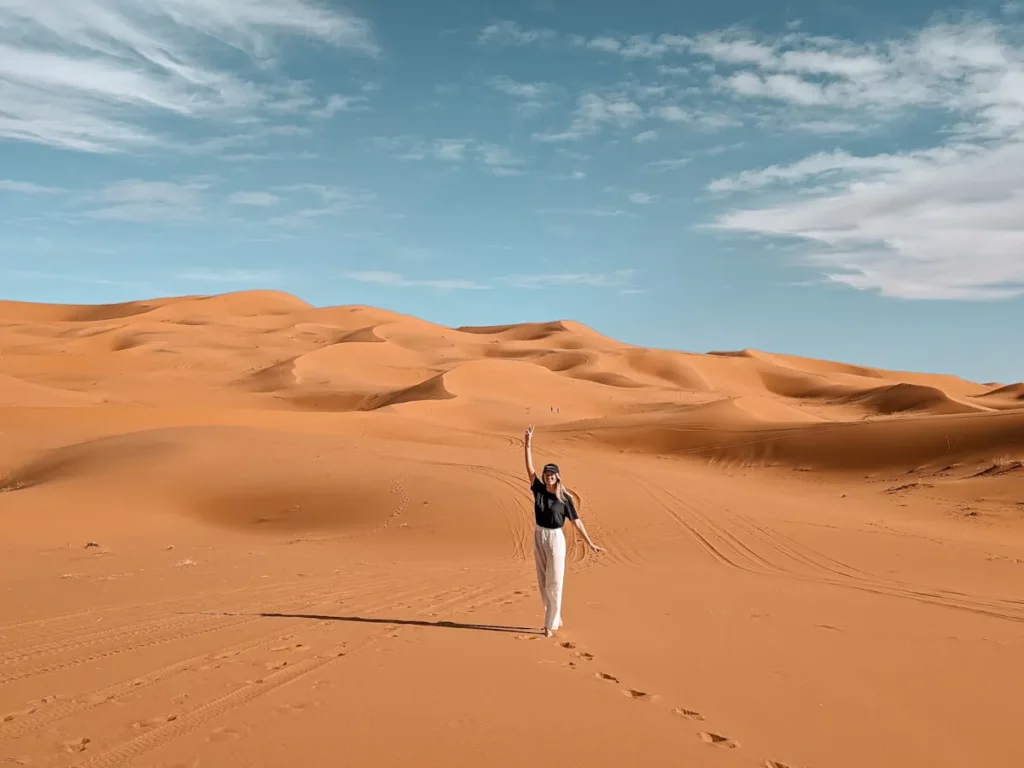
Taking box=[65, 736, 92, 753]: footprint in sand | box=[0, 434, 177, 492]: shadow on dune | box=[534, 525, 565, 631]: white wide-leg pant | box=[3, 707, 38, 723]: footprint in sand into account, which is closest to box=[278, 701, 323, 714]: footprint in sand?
box=[65, 736, 92, 753]: footprint in sand

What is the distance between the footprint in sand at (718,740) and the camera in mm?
4220

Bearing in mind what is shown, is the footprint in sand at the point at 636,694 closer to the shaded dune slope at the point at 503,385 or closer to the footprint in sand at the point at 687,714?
the footprint in sand at the point at 687,714

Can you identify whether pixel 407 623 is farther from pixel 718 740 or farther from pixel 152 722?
pixel 718 740

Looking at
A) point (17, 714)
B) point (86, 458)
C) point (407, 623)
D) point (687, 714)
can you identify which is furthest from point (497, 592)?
point (86, 458)

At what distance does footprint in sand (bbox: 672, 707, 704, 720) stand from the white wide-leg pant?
2.04 metres

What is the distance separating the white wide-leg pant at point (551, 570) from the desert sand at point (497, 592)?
24cm

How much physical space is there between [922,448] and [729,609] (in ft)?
57.5

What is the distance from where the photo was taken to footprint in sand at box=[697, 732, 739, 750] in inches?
166

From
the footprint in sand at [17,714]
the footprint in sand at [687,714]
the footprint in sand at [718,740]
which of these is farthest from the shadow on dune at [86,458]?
the footprint in sand at [718,740]

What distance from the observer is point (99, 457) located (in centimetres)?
1945

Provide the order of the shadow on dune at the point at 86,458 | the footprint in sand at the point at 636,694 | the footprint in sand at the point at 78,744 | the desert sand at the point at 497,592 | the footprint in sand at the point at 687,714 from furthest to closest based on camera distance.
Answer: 1. the shadow on dune at the point at 86,458
2. the footprint in sand at the point at 636,694
3. the footprint in sand at the point at 687,714
4. the desert sand at the point at 497,592
5. the footprint in sand at the point at 78,744

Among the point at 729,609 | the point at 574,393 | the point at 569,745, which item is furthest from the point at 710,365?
the point at 569,745

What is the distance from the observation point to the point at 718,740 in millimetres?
4297

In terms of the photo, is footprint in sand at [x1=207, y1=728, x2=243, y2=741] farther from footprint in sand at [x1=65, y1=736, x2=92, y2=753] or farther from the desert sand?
footprint in sand at [x1=65, y1=736, x2=92, y2=753]
